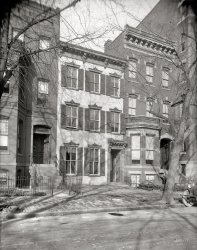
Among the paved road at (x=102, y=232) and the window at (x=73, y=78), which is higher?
the window at (x=73, y=78)

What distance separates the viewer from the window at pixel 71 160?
2494 cm

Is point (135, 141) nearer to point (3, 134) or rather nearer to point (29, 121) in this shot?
point (29, 121)

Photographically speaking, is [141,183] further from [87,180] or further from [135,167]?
[87,180]

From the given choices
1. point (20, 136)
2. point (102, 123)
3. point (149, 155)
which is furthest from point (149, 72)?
point (20, 136)

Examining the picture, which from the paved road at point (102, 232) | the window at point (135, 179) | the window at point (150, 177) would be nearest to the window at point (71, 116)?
the window at point (135, 179)

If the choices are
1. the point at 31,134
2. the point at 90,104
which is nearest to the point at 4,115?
the point at 31,134

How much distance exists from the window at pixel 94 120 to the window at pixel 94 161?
77.9 inches

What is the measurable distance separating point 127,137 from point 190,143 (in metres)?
6.76

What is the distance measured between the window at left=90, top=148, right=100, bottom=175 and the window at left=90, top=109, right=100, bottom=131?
198 cm

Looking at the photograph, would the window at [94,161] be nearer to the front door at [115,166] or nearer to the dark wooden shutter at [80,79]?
the front door at [115,166]

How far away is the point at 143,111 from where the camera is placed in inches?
1149

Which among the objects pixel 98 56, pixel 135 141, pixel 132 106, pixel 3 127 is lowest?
pixel 135 141

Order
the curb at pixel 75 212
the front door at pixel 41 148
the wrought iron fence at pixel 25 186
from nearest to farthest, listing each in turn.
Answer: the curb at pixel 75 212 < the wrought iron fence at pixel 25 186 < the front door at pixel 41 148

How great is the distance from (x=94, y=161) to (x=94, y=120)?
3698mm
